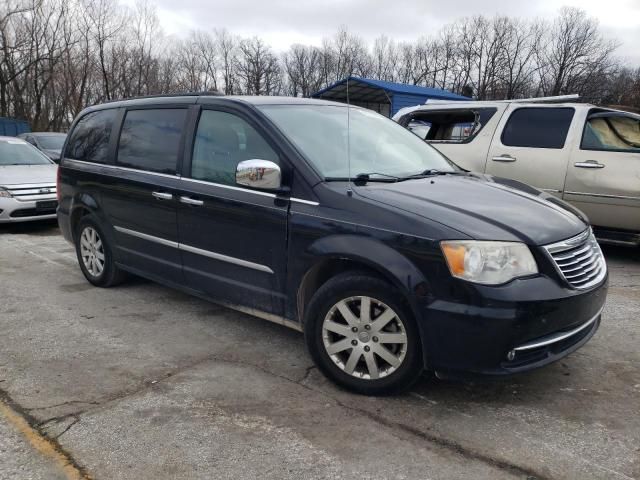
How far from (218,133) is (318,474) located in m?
2.41

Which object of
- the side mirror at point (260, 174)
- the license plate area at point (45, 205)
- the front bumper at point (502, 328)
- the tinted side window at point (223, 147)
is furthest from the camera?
the license plate area at point (45, 205)

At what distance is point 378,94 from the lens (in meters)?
21.8

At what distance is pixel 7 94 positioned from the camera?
2997cm

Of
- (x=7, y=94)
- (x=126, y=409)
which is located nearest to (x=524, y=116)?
(x=126, y=409)

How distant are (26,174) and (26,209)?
79 cm

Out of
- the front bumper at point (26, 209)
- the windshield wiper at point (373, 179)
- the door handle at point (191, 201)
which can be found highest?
the windshield wiper at point (373, 179)

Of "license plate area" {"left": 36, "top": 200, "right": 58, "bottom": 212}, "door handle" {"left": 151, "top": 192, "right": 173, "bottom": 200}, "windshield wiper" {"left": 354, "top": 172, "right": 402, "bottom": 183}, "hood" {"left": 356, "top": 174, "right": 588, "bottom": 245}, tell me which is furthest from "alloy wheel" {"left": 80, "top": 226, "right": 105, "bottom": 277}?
"license plate area" {"left": 36, "top": 200, "right": 58, "bottom": 212}

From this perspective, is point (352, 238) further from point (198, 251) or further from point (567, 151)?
point (567, 151)

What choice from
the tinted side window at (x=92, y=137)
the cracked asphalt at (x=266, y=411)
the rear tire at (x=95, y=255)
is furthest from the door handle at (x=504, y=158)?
the rear tire at (x=95, y=255)

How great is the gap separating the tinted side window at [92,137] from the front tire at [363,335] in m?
2.84

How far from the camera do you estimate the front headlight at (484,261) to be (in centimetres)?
263

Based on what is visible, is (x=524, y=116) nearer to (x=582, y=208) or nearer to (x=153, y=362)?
(x=582, y=208)

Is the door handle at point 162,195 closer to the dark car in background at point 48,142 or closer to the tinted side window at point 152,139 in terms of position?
the tinted side window at point 152,139

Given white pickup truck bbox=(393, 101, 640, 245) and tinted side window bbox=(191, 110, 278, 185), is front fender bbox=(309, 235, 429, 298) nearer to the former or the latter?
tinted side window bbox=(191, 110, 278, 185)
